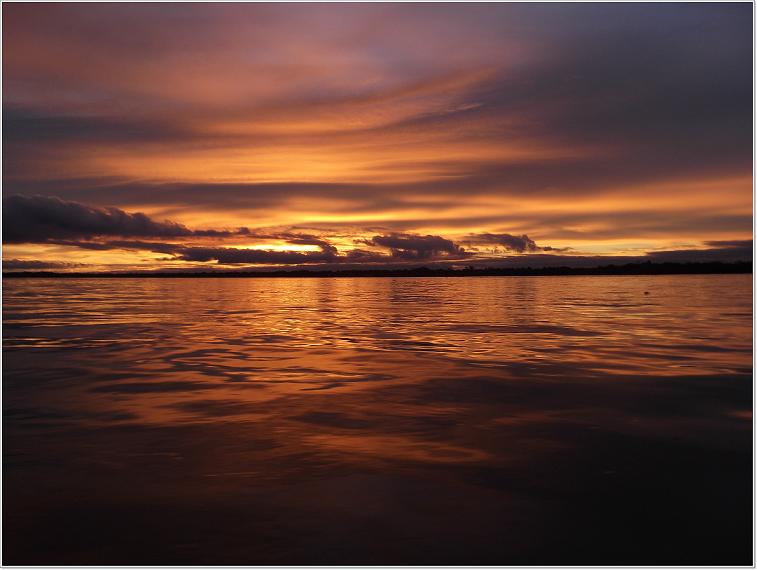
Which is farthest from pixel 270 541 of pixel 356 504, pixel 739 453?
pixel 739 453

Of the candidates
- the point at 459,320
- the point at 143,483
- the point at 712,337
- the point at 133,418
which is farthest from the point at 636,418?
the point at 459,320

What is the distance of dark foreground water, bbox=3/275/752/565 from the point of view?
6.03m

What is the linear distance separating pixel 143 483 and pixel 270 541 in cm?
229

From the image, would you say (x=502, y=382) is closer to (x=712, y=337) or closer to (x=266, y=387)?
(x=266, y=387)

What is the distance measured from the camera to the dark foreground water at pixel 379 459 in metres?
6.03

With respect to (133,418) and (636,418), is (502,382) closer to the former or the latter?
(636,418)

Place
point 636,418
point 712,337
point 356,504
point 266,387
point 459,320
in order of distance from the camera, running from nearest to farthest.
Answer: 1. point 356,504
2. point 636,418
3. point 266,387
4. point 712,337
5. point 459,320

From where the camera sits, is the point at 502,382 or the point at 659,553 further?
the point at 502,382

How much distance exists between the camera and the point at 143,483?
7.45 metres

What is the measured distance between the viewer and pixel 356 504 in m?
6.82

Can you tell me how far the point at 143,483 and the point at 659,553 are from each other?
229 inches

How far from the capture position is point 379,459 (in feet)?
27.3

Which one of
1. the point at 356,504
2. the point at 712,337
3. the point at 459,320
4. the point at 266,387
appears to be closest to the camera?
the point at 356,504

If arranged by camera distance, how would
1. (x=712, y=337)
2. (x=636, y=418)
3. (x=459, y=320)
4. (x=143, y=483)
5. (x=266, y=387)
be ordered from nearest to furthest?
(x=143, y=483), (x=636, y=418), (x=266, y=387), (x=712, y=337), (x=459, y=320)
